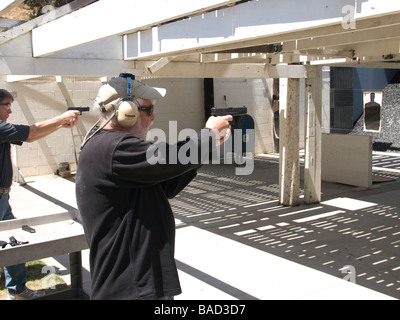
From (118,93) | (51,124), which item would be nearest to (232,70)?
(51,124)

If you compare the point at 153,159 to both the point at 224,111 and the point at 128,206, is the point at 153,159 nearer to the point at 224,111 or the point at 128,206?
the point at 128,206

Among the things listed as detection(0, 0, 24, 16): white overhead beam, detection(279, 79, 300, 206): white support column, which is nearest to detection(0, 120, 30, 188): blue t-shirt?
detection(0, 0, 24, 16): white overhead beam

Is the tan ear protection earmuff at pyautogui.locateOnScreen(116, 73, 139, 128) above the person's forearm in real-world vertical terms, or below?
above

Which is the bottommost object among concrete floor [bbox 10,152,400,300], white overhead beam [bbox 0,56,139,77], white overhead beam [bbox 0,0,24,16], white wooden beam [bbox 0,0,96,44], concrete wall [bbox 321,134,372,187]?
concrete floor [bbox 10,152,400,300]

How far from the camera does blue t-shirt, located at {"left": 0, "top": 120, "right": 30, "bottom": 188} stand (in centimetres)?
359

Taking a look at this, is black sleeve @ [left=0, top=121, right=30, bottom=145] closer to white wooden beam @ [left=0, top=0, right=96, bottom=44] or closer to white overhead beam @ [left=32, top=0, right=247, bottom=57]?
white overhead beam @ [left=32, top=0, right=247, bottom=57]

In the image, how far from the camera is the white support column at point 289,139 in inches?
281

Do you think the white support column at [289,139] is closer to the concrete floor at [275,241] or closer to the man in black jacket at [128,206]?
the concrete floor at [275,241]

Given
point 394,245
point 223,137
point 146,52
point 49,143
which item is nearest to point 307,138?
point 394,245

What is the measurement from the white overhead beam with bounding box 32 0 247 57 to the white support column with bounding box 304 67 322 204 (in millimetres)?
4215

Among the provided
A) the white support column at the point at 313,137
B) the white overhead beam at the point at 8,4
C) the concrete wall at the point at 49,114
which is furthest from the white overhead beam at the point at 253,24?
the concrete wall at the point at 49,114

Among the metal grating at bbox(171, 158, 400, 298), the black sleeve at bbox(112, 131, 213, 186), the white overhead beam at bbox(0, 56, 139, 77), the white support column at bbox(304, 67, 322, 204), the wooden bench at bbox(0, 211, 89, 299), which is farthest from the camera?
the white support column at bbox(304, 67, 322, 204)

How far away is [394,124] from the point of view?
13.9 m

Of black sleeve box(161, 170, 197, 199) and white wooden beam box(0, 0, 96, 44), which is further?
white wooden beam box(0, 0, 96, 44)
